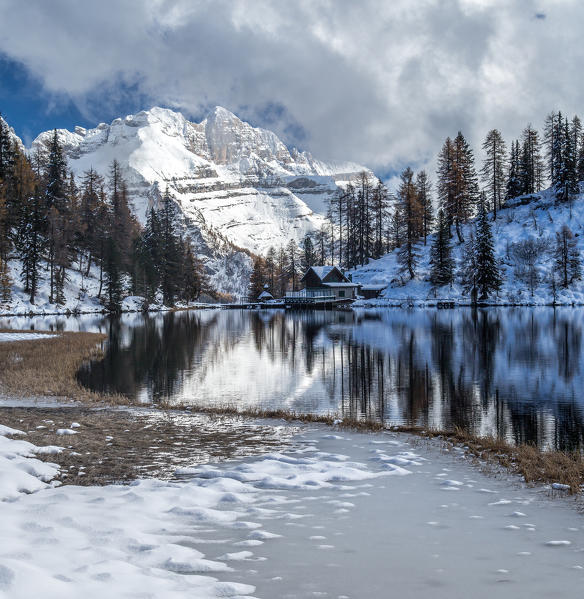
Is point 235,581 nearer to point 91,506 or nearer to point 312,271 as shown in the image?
point 91,506

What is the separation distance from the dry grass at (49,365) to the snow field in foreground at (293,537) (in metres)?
10.3

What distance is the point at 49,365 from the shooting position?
2384 centimetres

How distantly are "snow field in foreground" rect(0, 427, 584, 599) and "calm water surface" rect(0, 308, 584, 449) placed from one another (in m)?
6.44

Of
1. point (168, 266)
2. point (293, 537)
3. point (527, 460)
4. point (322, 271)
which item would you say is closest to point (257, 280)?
point (168, 266)

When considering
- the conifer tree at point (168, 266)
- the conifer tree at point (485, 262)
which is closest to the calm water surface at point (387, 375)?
the conifer tree at point (485, 262)

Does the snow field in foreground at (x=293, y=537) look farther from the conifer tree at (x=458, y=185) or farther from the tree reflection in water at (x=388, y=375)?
the conifer tree at (x=458, y=185)

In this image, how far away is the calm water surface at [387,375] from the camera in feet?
51.6

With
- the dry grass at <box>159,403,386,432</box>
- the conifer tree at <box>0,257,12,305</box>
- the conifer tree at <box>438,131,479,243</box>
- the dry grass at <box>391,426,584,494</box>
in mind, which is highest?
the conifer tree at <box>438,131,479,243</box>

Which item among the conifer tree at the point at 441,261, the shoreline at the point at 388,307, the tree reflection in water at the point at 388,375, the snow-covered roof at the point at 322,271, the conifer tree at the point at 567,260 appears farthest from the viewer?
the snow-covered roof at the point at 322,271

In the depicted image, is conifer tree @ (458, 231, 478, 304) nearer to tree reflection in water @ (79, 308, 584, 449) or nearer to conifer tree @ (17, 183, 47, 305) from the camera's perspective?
tree reflection in water @ (79, 308, 584, 449)

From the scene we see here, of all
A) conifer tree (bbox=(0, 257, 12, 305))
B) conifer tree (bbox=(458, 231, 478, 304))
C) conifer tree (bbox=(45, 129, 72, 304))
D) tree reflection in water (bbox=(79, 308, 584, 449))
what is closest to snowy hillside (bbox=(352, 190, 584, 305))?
conifer tree (bbox=(458, 231, 478, 304))

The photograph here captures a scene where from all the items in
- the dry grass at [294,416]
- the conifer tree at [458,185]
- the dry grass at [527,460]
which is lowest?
the dry grass at [294,416]

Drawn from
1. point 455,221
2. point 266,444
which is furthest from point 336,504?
point 455,221

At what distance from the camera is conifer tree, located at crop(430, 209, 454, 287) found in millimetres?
80188
